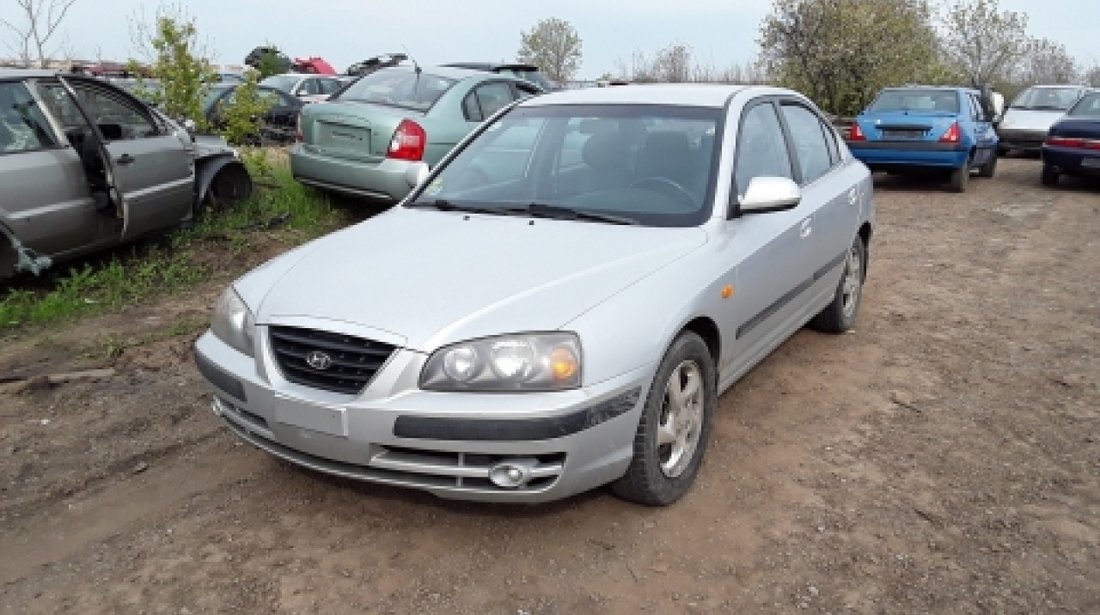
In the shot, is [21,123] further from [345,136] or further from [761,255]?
[761,255]

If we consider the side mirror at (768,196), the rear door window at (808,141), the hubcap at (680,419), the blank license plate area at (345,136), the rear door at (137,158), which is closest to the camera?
the hubcap at (680,419)

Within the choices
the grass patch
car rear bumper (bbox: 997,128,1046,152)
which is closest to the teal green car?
the grass patch

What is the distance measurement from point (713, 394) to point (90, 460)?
8.74ft

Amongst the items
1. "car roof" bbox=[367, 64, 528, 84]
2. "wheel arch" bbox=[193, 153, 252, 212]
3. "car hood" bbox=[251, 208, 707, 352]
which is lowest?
"wheel arch" bbox=[193, 153, 252, 212]

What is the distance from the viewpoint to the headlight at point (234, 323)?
3.26 m

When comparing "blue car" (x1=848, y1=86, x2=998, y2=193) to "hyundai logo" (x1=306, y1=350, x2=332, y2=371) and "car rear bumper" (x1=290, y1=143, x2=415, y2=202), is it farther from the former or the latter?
"hyundai logo" (x1=306, y1=350, x2=332, y2=371)

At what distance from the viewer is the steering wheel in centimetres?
384

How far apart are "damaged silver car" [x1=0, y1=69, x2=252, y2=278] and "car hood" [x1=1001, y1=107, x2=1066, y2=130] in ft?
48.8

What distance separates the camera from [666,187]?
12.9 feet

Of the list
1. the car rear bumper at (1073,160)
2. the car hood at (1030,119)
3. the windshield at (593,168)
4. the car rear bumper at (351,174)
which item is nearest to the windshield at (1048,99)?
the car hood at (1030,119)

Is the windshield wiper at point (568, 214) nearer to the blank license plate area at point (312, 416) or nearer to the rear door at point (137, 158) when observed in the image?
the blank license plate area at point (312, 416)

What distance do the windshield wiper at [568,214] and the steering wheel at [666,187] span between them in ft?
0.81

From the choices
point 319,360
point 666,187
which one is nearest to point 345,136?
point 666,187

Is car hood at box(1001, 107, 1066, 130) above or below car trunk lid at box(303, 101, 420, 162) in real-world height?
below
